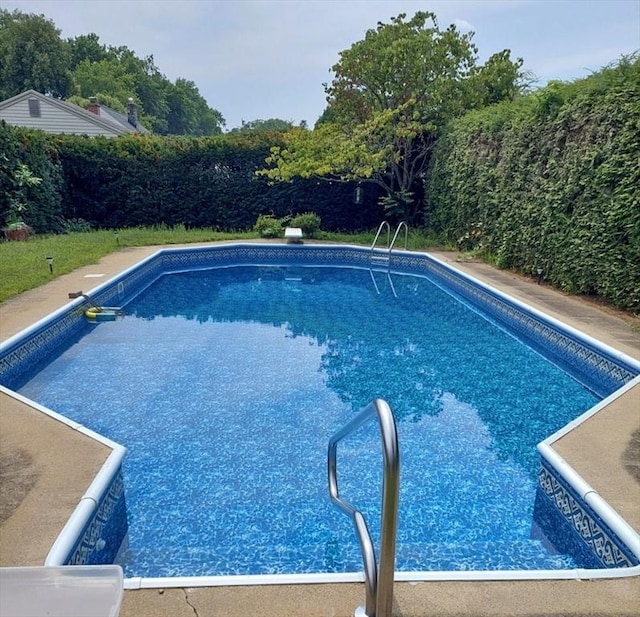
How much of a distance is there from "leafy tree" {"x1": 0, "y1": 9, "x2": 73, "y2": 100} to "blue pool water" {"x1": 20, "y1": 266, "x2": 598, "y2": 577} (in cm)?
4475

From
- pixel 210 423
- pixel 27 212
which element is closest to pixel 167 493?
pixel 210 423

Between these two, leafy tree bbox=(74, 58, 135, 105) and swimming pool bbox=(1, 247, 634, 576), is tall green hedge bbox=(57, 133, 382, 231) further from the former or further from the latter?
leafy tree bbox=(74, 58, 135, 105)

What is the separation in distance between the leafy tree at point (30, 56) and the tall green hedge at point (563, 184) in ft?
145

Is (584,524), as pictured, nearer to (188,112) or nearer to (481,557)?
(481,557)

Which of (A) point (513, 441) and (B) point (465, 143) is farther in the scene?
(B) point (465, 143)

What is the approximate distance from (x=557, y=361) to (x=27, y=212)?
42.2ft

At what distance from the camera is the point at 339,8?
13.3 m

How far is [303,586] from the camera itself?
2.19m

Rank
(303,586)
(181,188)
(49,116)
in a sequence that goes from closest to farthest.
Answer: (303,586) → (181,188) → (49,116)

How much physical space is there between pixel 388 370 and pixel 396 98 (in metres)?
10.3

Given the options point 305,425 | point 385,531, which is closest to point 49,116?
point 305,425

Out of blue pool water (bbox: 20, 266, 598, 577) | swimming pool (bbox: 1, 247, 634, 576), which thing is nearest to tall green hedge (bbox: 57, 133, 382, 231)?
swimming pool (bbox: 1, 247, 634, 576)

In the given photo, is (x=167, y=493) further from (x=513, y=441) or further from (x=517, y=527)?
(x=513, y=441)

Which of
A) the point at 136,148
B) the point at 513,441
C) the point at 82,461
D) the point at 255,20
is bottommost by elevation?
the point at 513,441
